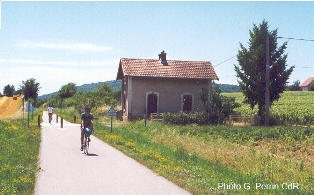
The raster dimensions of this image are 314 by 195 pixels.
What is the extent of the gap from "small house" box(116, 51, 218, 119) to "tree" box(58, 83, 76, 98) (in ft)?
198

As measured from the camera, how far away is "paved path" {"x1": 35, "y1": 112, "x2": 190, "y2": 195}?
7562 mm

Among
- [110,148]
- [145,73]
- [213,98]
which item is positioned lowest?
[110,148]

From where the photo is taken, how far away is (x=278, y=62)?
31.1 meters

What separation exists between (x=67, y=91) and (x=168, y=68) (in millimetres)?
62872

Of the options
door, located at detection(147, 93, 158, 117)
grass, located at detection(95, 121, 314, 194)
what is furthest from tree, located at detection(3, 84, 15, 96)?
grass, located at detection(95, 121, 314, 194)

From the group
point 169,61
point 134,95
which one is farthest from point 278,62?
point 134,95

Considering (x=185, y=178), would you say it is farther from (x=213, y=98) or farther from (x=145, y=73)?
(x=145, y=73)

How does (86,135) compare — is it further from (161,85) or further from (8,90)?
(8,90)

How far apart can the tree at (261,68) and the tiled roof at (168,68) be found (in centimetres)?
386

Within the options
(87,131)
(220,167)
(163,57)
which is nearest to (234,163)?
(220,167)

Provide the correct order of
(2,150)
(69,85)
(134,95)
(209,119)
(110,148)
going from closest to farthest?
1. (2,150)
2. (110,148)
3. (209,119)
4. (134,95)
5. (69,85)

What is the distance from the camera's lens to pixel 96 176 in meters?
9.06

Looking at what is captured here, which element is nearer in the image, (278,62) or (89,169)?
(89,169)

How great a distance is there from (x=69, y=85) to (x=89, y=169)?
282 feet
